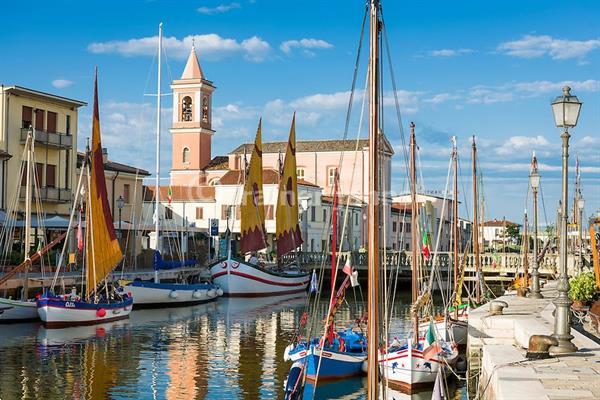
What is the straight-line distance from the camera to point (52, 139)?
2060 inches

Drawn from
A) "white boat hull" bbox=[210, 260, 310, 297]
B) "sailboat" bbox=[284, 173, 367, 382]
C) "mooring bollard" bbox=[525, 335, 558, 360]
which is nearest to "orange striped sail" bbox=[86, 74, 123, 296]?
"sailboat" bbox=[284, 173, 367, 382]

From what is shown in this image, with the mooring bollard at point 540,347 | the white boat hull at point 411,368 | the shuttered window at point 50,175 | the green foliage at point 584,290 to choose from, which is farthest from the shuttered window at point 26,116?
the mooring bollard at point 540,347

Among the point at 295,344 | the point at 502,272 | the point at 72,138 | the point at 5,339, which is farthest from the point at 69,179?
the point at 295,344

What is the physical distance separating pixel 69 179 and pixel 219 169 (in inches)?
1686

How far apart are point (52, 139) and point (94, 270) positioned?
20.2 m

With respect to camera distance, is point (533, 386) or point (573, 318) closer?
point (533, 386)

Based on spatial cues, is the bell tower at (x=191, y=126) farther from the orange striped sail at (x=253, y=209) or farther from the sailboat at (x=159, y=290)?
the sailboat at (x=159, y=290)

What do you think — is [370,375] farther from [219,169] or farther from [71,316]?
[219,169]

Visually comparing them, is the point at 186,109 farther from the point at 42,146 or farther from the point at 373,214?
the point at 373,214

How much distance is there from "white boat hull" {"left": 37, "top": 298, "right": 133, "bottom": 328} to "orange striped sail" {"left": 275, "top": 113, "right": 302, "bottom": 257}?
20902mm

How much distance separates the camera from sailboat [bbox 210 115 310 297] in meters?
53.6

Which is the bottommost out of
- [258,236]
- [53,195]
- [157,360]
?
[157,360]

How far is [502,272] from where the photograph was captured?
57.9 meters

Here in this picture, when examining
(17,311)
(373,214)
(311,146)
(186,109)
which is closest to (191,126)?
(186,109)
